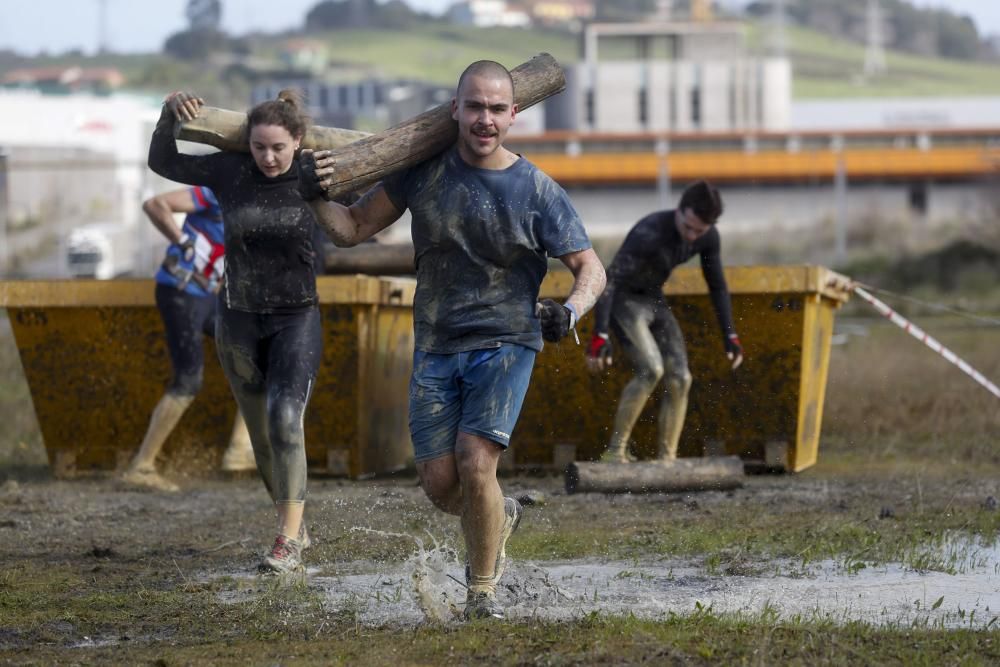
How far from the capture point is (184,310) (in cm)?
1001

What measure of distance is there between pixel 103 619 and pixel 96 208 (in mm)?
37889

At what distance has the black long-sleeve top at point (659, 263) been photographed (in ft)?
32.9

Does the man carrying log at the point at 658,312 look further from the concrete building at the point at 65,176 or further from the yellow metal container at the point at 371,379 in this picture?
the concrete building at the point at 65,176

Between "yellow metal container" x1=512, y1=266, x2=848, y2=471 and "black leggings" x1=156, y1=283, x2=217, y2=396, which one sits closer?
"black leggings" x1=156, y1=283, x2=217, y2=396

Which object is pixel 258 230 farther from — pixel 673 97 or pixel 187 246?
pixel 673 97

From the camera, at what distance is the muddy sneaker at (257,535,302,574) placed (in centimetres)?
689

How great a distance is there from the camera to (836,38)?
185500mm

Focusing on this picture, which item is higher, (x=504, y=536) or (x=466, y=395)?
(x=466, y=395)

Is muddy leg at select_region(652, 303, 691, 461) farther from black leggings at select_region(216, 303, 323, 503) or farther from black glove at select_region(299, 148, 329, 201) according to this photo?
black glove at select_region(299, 148, 329, 201)

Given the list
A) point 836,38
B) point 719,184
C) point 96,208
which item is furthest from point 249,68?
point 96,208

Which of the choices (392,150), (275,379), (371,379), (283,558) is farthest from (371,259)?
(392,150)

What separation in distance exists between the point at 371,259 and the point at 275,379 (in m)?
3.88

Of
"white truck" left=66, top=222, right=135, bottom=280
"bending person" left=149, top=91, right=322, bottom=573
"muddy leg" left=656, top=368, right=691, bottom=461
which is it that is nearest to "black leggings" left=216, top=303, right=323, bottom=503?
"bending person" left=149, top=91, right=322, bottom=573

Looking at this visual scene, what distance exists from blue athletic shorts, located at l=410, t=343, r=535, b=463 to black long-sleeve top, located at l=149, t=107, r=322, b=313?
1.69 m
